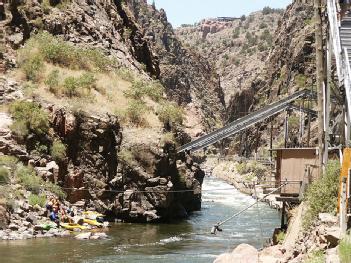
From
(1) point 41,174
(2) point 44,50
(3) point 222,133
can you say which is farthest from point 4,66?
(3) point 222,133

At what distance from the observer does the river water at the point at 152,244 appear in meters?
25.0

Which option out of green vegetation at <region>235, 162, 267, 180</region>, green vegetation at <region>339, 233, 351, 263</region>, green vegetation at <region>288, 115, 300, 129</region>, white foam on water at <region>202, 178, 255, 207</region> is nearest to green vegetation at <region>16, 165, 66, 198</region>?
white foam on water at <region>202, 178, 255, 207</region>

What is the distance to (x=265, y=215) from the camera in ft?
150

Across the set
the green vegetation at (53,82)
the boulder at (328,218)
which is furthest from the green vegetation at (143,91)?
the boulder at (328,218)

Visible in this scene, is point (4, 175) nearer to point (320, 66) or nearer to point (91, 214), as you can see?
point (91, 214)

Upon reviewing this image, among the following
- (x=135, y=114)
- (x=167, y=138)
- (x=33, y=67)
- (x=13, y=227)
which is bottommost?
(x=13, y=227)

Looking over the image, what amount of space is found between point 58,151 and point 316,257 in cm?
2584

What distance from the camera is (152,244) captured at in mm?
29984

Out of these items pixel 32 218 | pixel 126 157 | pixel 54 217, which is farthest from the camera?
pixel 126 157

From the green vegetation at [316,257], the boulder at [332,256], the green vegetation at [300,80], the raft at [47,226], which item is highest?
the green vegetation at [300,80]

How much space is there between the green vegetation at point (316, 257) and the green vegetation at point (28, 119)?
25401 mm

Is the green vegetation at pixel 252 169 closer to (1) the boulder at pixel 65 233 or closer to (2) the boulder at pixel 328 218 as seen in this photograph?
(1) the boulder at pixel 65 233

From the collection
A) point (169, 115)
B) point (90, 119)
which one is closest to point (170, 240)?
point (90, 119)

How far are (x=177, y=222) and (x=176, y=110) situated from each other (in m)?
10.3
